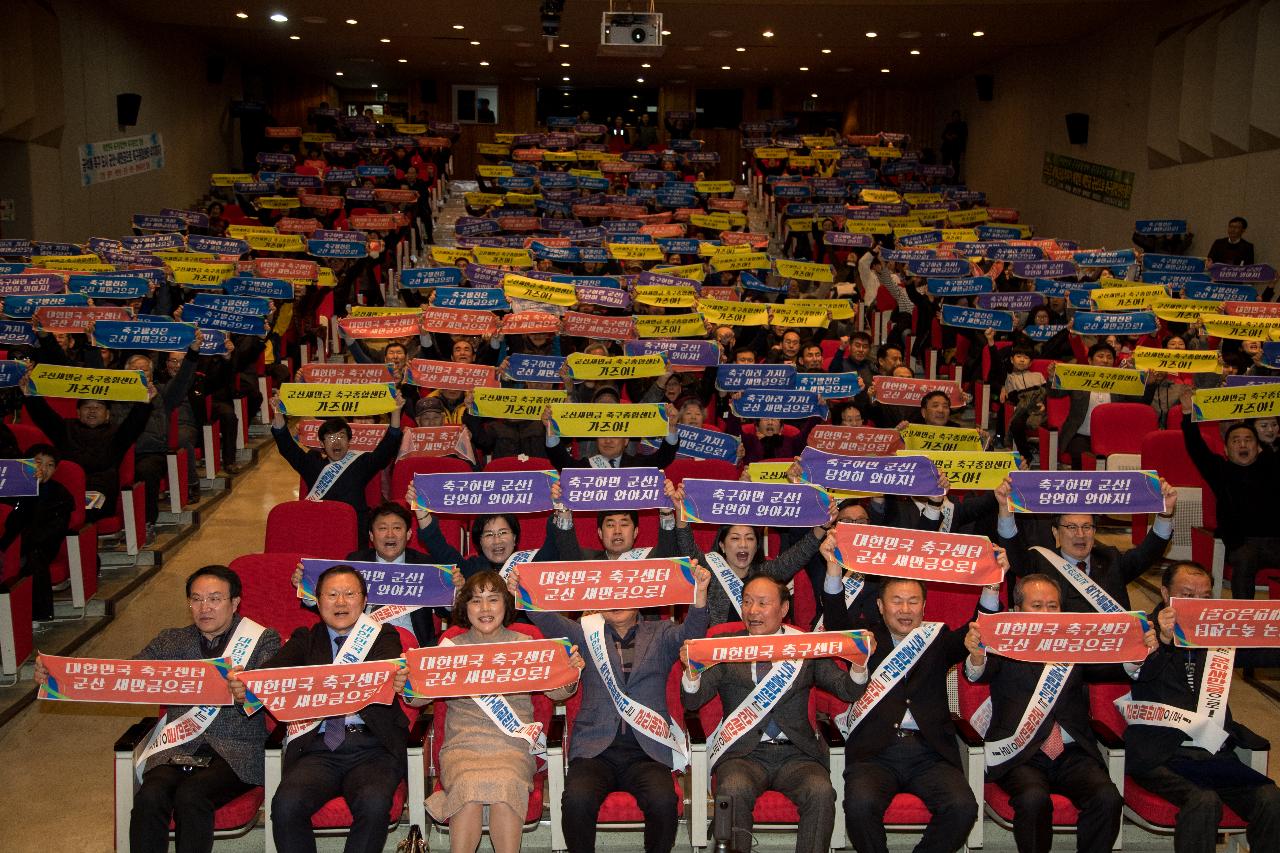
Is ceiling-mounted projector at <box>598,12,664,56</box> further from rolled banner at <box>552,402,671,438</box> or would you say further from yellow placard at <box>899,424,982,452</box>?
rolled banner at <box>552,402,671,438</box>

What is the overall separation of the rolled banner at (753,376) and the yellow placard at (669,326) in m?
1.11

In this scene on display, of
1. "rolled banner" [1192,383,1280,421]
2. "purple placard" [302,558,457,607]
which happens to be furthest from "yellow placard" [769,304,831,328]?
"purple placard" [302,558,457,607]

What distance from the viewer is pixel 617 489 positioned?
16.4 feet

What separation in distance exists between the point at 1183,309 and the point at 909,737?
20.0ft

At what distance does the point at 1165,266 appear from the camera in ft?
41.6

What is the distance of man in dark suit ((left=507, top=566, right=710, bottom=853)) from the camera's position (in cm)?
434

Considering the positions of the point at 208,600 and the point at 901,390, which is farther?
the point at 901,390

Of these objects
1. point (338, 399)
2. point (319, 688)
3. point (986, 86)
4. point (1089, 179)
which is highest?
point (986, 86)

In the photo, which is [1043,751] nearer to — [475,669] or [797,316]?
[475,669]

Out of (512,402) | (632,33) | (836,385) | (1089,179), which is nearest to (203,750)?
(512,402)

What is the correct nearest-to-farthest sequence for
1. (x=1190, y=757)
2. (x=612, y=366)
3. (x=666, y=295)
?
1. (x=1190, y=757)
2. (x=612, y=366)
3. (x=666, y=295)

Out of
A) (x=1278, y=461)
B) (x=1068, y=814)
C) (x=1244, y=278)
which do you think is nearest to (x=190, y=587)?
(x=1068, y=814)

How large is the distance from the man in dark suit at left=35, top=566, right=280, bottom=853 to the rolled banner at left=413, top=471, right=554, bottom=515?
88 cm

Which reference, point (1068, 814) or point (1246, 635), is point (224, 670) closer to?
point (1068, 814)
